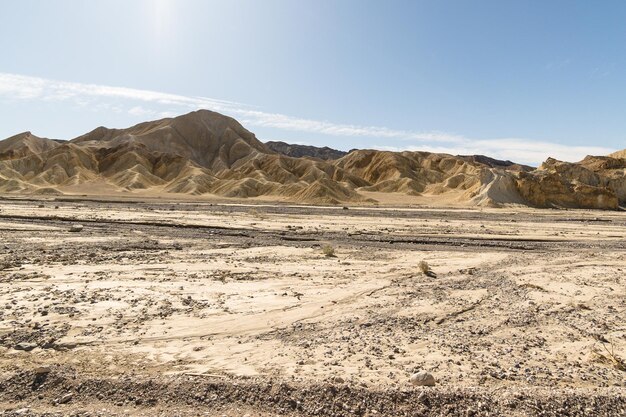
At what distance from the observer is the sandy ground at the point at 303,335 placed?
240 inches

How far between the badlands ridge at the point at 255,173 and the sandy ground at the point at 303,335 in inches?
2566

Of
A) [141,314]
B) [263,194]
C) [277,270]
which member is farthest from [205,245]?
[263,194]

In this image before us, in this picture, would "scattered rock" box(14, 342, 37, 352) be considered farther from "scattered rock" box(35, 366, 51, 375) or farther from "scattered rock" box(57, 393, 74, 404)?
"scattered rock" box(57, 393, 74, 404)

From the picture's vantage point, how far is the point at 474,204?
3004 inches

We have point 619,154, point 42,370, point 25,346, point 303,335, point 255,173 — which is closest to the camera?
point 42,370

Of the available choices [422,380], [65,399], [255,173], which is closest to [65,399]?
[65,399]

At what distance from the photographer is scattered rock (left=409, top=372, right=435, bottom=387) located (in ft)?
21.2

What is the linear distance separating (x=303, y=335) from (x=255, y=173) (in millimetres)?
111399

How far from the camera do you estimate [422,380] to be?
6.49 meters

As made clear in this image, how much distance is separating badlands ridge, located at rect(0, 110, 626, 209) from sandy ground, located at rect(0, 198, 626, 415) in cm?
6518

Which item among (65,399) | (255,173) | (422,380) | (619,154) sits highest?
(619,154)

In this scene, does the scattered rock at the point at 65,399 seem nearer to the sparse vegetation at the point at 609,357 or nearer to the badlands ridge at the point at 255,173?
the sparse vegetation at the point at 609,357

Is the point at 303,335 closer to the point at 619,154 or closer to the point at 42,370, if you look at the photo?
the point at 42,370

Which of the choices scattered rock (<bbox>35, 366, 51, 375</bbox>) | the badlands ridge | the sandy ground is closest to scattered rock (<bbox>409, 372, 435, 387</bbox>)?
the sandy ground
